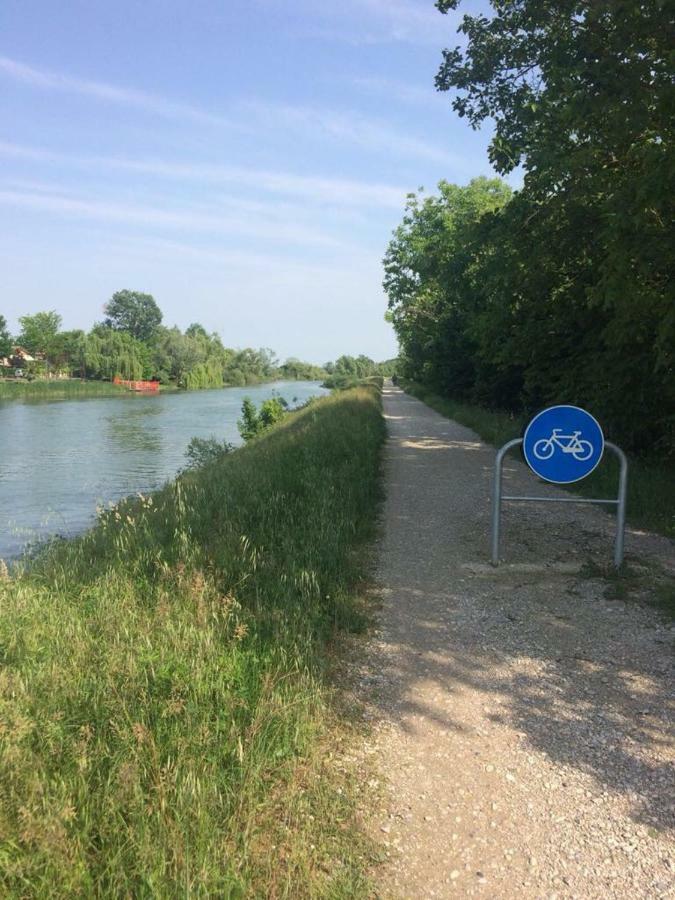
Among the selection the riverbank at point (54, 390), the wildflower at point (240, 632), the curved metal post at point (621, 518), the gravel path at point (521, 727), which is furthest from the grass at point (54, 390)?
the wildflower at point (240, 632)

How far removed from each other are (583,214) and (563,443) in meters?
5.31

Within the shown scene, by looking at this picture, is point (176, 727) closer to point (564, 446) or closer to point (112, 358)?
point (564, 446)

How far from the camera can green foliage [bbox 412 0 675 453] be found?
6867 mm

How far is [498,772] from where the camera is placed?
296cm

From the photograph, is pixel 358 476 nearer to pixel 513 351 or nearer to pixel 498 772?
pixel 513 351

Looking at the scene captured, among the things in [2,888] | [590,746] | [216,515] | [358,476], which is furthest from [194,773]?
[358,476]

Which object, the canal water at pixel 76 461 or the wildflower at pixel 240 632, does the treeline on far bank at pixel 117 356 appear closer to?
the canal water at pixel 76 461

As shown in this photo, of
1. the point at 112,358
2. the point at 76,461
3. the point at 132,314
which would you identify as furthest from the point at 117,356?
the point at 76,461

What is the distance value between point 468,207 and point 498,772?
34.1 meters

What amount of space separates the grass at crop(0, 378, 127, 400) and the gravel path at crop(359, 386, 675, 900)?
65561 millimetres

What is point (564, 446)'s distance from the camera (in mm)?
5711

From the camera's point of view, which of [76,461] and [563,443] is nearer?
[563,443]

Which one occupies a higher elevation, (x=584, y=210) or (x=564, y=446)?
(x=584, y=210)

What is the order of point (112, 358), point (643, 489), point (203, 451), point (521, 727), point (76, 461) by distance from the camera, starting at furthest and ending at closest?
point (112, 358) < point (76, 461) < point (203, 451) < point (643, 489) < point (521, 727)
